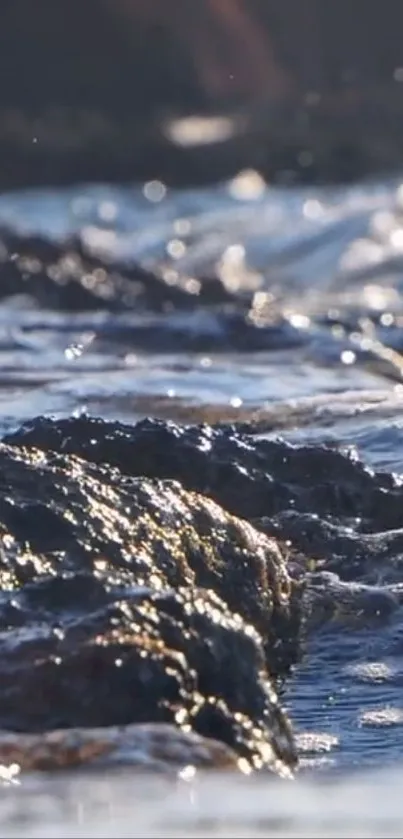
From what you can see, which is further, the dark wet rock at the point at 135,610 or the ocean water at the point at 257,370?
the dark wet rock at the point at 135,610

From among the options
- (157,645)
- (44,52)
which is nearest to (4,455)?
(157,645)

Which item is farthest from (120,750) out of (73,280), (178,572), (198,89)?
(198,89)

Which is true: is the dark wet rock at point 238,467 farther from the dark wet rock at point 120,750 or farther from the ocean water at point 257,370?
the dark wet rock at point 120,750

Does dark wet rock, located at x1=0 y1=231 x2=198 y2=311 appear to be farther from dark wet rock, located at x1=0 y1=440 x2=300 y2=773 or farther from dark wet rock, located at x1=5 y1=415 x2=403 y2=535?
dark wet rock, located at x1=0 y1=440 x2=300 y2=773

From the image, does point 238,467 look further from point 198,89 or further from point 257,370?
point 198,89

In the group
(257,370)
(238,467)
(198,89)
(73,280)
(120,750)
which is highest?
(198,89)

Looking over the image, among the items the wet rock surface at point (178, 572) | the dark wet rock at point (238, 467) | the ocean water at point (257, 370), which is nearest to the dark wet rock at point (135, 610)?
the wet rock surface at point (178, 572)

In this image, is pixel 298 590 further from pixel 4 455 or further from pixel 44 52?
pixel 44 52
